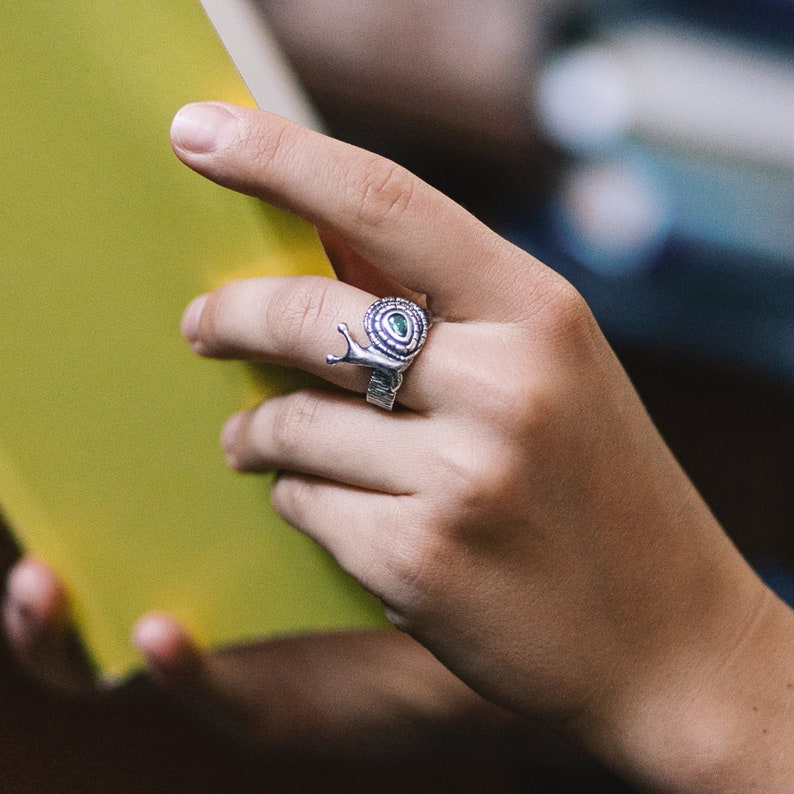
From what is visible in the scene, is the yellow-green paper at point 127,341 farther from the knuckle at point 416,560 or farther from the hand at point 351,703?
the hand at point 351,703

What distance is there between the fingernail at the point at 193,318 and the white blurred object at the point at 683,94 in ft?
3.01

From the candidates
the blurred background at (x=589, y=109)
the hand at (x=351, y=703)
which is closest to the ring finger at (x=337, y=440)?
the hand at (x=351, y=703)

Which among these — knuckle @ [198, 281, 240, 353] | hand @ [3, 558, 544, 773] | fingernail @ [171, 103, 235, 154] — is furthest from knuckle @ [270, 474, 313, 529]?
hand @ [3, 558, 544, 773]

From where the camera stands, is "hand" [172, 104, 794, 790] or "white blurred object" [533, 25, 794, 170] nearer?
"hand" [172, 104, 794, 790]

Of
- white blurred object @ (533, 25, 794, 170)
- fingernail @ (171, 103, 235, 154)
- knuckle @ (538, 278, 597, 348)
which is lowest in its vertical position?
knuckle @ (538, 278, 597, 348)

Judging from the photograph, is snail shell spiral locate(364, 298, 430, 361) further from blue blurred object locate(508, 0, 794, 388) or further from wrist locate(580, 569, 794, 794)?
blue blurred object locate(508, 0, 794, 388)

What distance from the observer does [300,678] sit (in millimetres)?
953

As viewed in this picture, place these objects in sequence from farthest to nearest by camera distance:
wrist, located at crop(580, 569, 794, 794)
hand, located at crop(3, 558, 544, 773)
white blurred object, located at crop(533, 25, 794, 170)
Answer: white blurred object, located at crop(533, 25, 794, 170)
hand, located at crop(3, 558, 544, 773)
wrist, located at crop(580, 569, 794, 794)

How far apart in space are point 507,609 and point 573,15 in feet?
3.59

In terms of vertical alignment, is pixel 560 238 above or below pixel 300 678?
above

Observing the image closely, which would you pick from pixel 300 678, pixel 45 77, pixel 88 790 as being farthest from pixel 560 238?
pixel 88 790

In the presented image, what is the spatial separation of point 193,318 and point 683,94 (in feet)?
3.32

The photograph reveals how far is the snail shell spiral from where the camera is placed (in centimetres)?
40

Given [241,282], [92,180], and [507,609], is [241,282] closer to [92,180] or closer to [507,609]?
[92,180]
